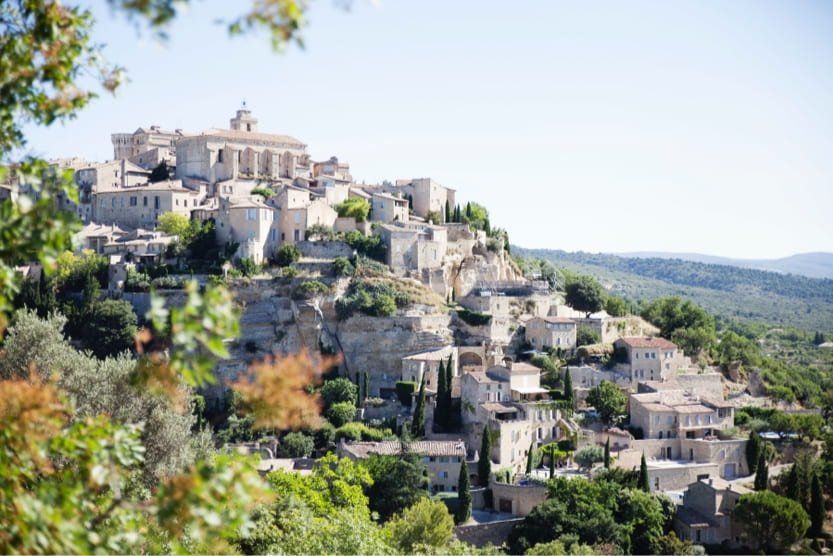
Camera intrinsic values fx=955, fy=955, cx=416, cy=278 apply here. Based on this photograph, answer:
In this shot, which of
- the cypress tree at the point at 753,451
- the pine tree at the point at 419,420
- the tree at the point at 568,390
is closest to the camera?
the cypress tree at the point at 753,451

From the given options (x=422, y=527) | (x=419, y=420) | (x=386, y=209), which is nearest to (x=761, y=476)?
(x=419, y=420)

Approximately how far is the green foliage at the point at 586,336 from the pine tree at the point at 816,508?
49.3 feet

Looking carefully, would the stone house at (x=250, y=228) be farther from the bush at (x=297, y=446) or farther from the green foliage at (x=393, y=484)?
the green foliage at (x=393, y=484)

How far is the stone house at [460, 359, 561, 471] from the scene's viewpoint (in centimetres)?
4300

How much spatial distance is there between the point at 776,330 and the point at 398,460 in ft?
360

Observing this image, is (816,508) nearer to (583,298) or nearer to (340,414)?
(583,298)

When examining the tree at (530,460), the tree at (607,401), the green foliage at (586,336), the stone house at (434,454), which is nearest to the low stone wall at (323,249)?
the green foliage at (586,336)

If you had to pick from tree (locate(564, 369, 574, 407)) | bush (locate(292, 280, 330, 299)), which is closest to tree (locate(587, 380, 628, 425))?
tree (locate(564, 369, 574, 407))

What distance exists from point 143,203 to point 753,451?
37.9 m

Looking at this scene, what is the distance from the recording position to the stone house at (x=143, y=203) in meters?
58.3

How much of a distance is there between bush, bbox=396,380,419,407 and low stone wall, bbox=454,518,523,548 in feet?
35.2

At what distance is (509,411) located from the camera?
4338cm

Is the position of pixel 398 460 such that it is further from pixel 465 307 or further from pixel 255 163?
pixel 255 163

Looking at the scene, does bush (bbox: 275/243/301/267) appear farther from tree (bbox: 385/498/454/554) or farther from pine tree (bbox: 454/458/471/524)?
tree (bbox: 385/498/454/554)
